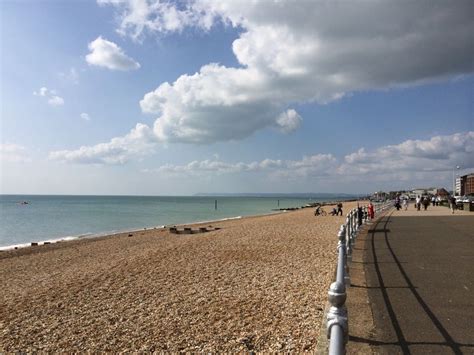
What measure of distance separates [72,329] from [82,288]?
3.33m

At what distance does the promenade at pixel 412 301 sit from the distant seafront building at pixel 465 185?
9520cm

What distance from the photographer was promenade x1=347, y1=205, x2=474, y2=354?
4258 mm

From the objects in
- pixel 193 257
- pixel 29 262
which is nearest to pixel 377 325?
pixel 193 257

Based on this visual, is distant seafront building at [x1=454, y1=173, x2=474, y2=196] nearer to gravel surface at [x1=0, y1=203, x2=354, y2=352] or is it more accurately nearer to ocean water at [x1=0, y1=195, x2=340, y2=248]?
ocean water at [x1=0, y1=195, x2=340, y2=248]

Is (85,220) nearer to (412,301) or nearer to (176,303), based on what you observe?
(176,303)

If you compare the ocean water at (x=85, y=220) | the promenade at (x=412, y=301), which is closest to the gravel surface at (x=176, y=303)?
the promenade at (x=412, y=301)

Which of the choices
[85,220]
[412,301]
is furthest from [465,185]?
[412,301]

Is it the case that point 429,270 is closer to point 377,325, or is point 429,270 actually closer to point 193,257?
point 377,325

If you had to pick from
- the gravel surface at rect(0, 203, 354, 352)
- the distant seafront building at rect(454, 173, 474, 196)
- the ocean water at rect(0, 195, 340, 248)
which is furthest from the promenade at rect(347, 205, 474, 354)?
the distant seafront building at rect(454, 173, 474, 196)

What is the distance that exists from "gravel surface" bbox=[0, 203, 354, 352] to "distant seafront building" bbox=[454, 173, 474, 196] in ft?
315

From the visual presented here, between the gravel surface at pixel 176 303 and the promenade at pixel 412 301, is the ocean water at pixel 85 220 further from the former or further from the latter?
the promenade at pixel 412 301

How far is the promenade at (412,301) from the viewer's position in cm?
426

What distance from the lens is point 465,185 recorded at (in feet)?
334

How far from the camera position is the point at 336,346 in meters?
2.86
